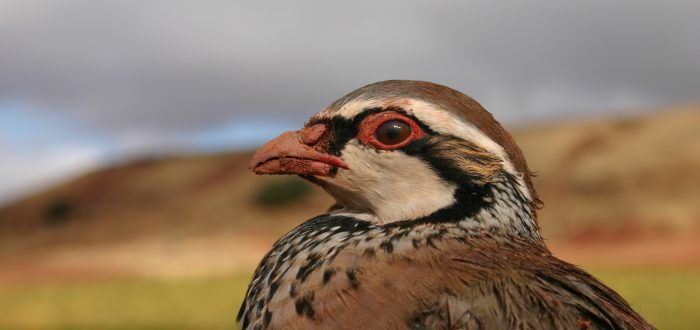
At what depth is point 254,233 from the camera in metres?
30.3

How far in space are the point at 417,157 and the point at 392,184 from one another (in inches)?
6.4

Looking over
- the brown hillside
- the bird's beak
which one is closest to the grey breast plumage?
the bird's beak

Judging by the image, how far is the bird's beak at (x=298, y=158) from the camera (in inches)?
137

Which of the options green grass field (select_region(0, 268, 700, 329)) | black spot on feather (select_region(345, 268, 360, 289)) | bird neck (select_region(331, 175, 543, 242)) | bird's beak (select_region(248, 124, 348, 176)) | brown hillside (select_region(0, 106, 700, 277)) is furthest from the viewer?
brown hillside (select_region(0, 106, 700, 277))

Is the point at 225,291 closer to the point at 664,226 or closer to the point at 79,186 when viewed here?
the point at 664,226

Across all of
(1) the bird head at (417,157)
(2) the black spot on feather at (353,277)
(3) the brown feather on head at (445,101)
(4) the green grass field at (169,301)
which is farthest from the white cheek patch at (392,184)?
(4) the green grass field at (169,301)

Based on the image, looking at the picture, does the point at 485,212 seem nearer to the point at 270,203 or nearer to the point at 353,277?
the point at 353,277

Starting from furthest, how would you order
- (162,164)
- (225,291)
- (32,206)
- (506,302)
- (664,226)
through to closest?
(162,164), (32,206), (664,226), (225,291), (506,302)

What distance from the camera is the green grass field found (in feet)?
46.3

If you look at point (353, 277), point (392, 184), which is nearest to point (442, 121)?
point (392, 184)

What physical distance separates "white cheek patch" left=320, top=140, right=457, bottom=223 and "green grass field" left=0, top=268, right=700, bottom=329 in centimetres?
1034

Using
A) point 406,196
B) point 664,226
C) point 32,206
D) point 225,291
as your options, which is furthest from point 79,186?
point 406,196

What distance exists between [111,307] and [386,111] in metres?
14.2

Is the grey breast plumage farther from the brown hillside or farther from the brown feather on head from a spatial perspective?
the brown hillside
